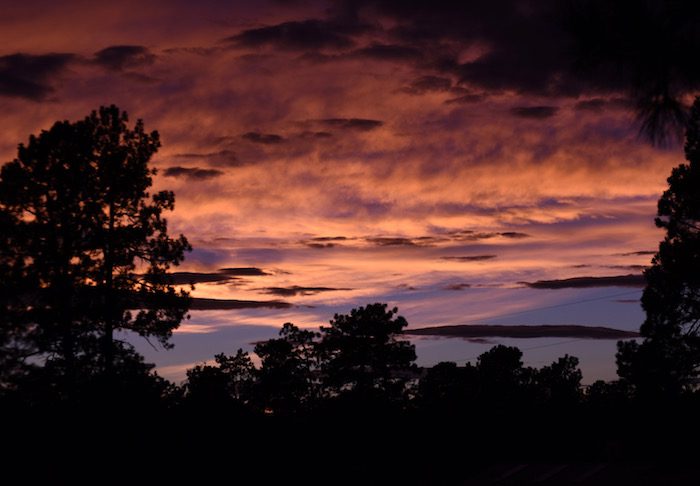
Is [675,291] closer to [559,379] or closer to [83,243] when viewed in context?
[83,243]

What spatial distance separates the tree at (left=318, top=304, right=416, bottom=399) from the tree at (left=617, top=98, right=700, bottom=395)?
3112 centimetres

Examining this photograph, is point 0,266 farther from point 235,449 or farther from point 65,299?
point 235,449

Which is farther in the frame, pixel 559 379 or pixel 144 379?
pixel 559 379

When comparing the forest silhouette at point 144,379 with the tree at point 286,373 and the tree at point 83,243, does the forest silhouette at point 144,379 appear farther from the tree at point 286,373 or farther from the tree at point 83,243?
the tree at point 286,373

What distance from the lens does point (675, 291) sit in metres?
31.7

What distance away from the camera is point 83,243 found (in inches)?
1038

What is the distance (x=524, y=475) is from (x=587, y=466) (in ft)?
7.00

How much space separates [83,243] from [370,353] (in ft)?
139

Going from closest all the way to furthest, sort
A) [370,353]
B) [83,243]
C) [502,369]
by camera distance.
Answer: [83,243], [370,353], [502,369]

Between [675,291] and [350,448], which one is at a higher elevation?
[675,291]

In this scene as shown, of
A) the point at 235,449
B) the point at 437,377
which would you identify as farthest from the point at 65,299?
the point at 437,377

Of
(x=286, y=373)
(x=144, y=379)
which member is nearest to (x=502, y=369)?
(x=286, y=373)

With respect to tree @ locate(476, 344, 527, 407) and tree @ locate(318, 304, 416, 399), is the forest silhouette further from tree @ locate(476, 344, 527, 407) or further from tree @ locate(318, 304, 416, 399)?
tree @ locate(476, 344, 527, 407)

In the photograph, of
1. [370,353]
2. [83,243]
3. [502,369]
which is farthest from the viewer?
[502,369]
